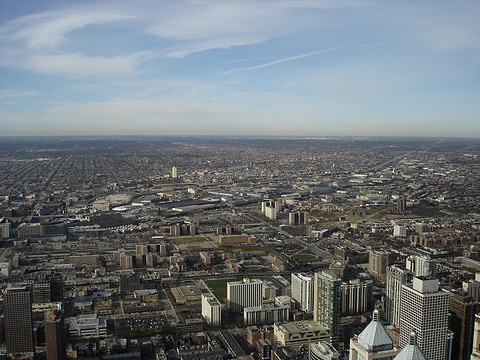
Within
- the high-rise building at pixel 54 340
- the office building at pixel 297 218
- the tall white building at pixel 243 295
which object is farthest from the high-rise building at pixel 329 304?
the office building at pixel 297 218

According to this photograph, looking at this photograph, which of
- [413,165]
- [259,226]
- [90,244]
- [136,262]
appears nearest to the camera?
[136,262]

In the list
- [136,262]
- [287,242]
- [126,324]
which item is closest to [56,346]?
[126,324]

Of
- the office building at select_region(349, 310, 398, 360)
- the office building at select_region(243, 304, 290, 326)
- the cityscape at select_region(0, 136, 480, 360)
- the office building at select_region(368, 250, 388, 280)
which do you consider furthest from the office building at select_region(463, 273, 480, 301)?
the office building at select_region(349, 310, 398, 360)

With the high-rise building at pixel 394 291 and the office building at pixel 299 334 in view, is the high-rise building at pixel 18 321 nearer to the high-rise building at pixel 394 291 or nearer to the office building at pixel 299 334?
the office building at pixel 299 334

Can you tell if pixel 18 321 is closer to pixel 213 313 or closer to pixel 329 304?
pixel 213 313

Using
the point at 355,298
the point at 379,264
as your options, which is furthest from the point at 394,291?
the point at 379,264

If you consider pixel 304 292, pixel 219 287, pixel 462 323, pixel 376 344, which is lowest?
pixel 219 287

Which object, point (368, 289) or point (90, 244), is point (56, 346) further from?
point (90, 244)

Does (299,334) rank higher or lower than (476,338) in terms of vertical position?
lower

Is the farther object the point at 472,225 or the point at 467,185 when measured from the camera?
the point at 467,185
